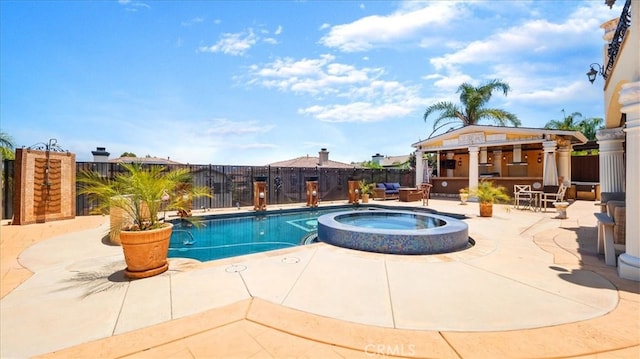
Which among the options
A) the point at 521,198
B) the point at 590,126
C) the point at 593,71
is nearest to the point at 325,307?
the point at 593,71

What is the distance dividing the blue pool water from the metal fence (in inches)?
87.6

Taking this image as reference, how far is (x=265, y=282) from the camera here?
3584mm

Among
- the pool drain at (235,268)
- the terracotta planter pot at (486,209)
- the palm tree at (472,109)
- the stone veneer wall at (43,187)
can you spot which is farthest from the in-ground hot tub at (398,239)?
the palm tree at (472,109)

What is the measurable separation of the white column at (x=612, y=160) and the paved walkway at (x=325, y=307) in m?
→ 2.58

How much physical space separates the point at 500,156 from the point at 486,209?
10968 mm

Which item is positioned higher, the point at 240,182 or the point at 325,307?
the point at 240,182

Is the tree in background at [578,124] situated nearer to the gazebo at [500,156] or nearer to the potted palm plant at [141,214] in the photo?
the gazebo at [500,156]

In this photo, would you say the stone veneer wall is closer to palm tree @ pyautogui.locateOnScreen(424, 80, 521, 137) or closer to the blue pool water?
the blue pool water

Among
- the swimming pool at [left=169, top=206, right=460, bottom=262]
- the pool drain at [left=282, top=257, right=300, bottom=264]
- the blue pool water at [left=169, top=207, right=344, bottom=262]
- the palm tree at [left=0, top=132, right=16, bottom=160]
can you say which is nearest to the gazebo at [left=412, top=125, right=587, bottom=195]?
the swimming pool at [left=169, top=206, right=460, bottom=262]

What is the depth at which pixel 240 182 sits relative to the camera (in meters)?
13.0

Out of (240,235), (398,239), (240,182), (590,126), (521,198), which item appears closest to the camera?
(398,239)

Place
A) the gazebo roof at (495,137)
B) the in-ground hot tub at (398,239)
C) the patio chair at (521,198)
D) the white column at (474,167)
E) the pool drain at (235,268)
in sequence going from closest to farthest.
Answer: the pool drain at (235,268) → the in-ground hot tub at (398,239) → the patio chair at (521,198) → the gazebo roof at (495,137) → the white column at (474,167)

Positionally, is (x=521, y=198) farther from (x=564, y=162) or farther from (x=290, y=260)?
(x=290, y=260)

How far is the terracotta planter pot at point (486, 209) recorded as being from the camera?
30.5ft
